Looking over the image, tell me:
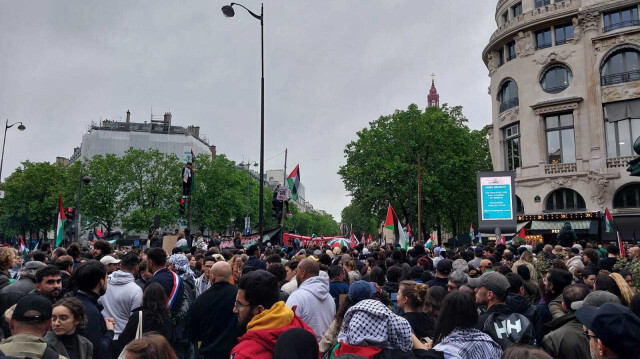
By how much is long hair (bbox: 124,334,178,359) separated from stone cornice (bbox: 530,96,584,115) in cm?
3693

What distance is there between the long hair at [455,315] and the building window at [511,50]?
38.7 meters

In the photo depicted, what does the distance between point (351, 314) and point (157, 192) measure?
53.4 metres

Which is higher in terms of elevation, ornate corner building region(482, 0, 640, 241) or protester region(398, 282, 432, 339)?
ornate corner building region(482, 0, 640, 241)

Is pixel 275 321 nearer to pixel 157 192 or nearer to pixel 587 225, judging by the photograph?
pixel 587 225

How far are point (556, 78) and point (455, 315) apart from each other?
1454 inches

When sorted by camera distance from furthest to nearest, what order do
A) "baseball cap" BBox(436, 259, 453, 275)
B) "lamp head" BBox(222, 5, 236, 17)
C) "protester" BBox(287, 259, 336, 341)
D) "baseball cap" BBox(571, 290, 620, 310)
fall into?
"lamp head" BBox(222, 5, 236, 17) < "baseball cap" BBox(436, 259, 453, 275) < "protester" BBox(287, 259, 336, 341) < "baseball cap" BBox(571, 290, 620, 310)

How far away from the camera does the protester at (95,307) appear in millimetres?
4289

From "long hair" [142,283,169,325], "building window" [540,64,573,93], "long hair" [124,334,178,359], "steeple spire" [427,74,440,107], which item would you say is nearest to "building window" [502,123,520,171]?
"building window" [540,64,573,93]

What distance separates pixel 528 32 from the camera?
36.2 metres

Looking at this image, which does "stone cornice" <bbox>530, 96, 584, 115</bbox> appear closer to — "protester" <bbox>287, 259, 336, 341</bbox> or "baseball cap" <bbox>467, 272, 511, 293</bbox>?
"baseball cap" <bbox>467, 272, 511, 293</bbox>

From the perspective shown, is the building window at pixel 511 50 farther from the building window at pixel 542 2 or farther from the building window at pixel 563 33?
the building window at pixel 563 33

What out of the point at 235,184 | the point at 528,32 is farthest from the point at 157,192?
the point at 528,32

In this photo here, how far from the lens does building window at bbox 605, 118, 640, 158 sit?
106 feet

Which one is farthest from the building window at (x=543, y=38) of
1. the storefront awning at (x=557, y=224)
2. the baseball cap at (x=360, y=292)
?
the baseball cap at (x=360, y=292)
